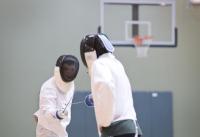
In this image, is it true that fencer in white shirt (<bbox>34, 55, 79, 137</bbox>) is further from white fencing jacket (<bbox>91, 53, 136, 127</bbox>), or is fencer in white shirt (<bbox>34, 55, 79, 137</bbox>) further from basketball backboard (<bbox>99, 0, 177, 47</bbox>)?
basketball backboard (<bbox>99, 0, 177, 47</bbox>)

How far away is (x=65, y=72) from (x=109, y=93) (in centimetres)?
165

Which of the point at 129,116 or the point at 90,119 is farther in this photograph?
the point at 90,119

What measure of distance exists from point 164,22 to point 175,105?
146cm

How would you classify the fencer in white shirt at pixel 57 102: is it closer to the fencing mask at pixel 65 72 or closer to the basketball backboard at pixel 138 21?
the fencing mask at pixel 65 72

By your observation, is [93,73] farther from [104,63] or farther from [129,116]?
[129,116]

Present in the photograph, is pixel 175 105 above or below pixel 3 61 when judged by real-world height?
below

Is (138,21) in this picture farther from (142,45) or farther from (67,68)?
(67,68)

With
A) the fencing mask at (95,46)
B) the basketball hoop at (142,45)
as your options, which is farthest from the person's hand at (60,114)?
the basketball hoop at (142,45)

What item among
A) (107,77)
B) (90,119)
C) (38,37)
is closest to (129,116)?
(107,77)

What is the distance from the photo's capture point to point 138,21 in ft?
24.3

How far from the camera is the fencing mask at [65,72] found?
4643mm

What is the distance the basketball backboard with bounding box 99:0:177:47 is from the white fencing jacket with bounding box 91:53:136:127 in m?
3.97

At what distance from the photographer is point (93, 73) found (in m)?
3.29

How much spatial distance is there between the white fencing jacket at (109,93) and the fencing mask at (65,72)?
4.29 feet
